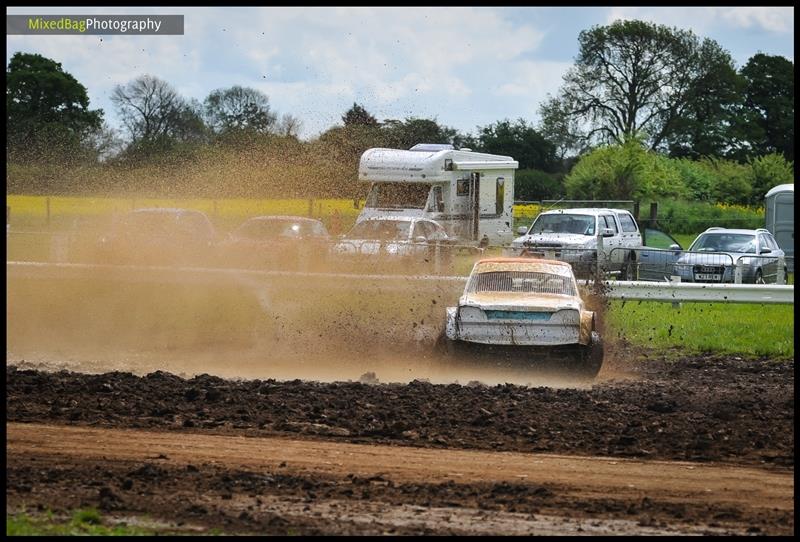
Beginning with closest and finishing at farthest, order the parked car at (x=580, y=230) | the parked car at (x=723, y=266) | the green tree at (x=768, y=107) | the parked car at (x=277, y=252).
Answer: the parked car at (x=277, y=252) → the parked car at (x=723, y=266) → the parked car at (x=580, y=230) → the green tree at (x=768, y=107)

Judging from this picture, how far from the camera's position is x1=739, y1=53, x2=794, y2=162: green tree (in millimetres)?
85375

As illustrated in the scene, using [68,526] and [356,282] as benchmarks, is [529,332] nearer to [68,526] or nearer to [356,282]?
[356,282]

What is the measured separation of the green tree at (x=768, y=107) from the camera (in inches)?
3361

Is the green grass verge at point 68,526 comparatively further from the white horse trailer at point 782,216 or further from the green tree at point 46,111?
the green tree at point 46,111

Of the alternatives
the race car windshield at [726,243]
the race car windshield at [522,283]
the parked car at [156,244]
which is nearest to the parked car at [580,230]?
the race car windshield at [726,243]

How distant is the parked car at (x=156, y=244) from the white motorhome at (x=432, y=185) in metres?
5.97

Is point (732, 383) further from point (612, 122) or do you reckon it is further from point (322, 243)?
point (612, 122)

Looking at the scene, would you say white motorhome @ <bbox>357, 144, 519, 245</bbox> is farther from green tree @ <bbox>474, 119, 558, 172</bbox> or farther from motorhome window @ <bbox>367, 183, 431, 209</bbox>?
green tree @ <bbox>474, 119, 558, 172</bbox>

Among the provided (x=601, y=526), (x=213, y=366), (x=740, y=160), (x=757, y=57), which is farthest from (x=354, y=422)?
(x=757, y=57)

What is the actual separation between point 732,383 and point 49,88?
37653mm

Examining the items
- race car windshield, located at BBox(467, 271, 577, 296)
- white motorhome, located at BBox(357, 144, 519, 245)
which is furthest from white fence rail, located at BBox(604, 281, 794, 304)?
white motorhome, located at BBox(357, 144, 519, 245)

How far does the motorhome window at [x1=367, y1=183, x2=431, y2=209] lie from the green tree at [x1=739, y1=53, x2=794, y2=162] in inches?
2365

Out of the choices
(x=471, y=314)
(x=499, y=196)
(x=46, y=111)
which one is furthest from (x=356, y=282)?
(x=46, y=111)

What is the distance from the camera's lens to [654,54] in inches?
3241
